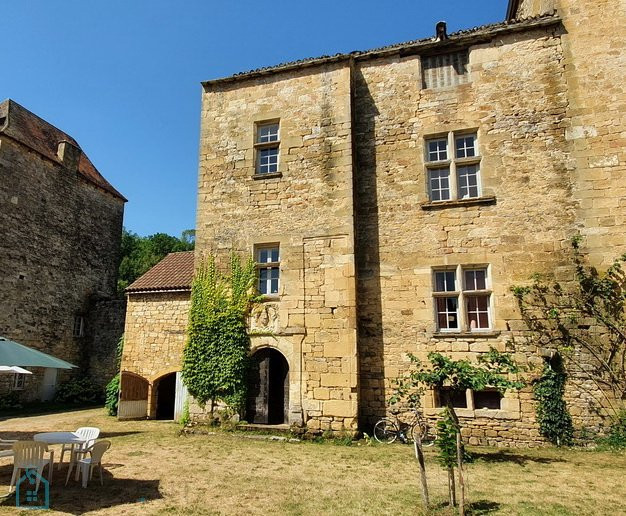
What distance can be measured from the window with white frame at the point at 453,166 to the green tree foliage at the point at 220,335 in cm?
499

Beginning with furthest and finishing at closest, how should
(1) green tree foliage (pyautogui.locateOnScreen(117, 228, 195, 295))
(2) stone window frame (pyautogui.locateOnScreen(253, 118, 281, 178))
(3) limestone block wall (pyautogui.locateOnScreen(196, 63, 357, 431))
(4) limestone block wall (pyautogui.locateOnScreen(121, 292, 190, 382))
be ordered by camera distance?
(1) green tree foliage (pyautogui.locateOnScreen(117, 228, 195, 295))
(4) limestone block wall (pyautogui.locateOnScreen(121, 292, 190, 382))
(2) stone window frame (pyautogui.locateOnScreen(253, 118, 281, 178))
(3) limestone block wall (pyautogui.locateOnScreen(196, 63, 357, 431))

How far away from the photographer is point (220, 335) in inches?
422

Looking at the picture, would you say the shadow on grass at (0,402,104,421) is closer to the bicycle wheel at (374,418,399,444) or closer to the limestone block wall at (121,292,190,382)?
the limestone block wall at (121,292,190,382)

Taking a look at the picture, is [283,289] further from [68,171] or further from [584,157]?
[68,171]

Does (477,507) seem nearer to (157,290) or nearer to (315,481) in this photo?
(315,481)

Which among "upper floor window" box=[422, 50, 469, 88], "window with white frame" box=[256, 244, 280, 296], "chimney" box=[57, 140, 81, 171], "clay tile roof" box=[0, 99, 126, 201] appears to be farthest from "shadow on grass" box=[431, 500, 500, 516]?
"chimney" box=[57, 140, 81, 171]

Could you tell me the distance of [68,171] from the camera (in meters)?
19.5

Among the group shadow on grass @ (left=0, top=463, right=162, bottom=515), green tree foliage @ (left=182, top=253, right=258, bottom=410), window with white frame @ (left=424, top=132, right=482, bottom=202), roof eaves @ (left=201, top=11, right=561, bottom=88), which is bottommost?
shadow on grass @ (left=0, top=463, right=162, bottom=515)

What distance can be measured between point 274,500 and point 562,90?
1036cm

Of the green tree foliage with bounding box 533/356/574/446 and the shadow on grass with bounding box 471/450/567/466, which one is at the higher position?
the green tree foliage with bounding box 533/356/574/446

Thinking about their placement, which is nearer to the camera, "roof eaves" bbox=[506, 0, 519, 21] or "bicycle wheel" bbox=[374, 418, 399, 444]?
"bicycle wheel" bbox=[374, 418, 399, 444]

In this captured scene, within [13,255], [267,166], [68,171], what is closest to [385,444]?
[267,166]

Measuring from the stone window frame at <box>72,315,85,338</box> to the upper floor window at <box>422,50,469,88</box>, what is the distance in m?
17.0

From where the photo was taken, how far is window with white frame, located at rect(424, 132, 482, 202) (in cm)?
1041
